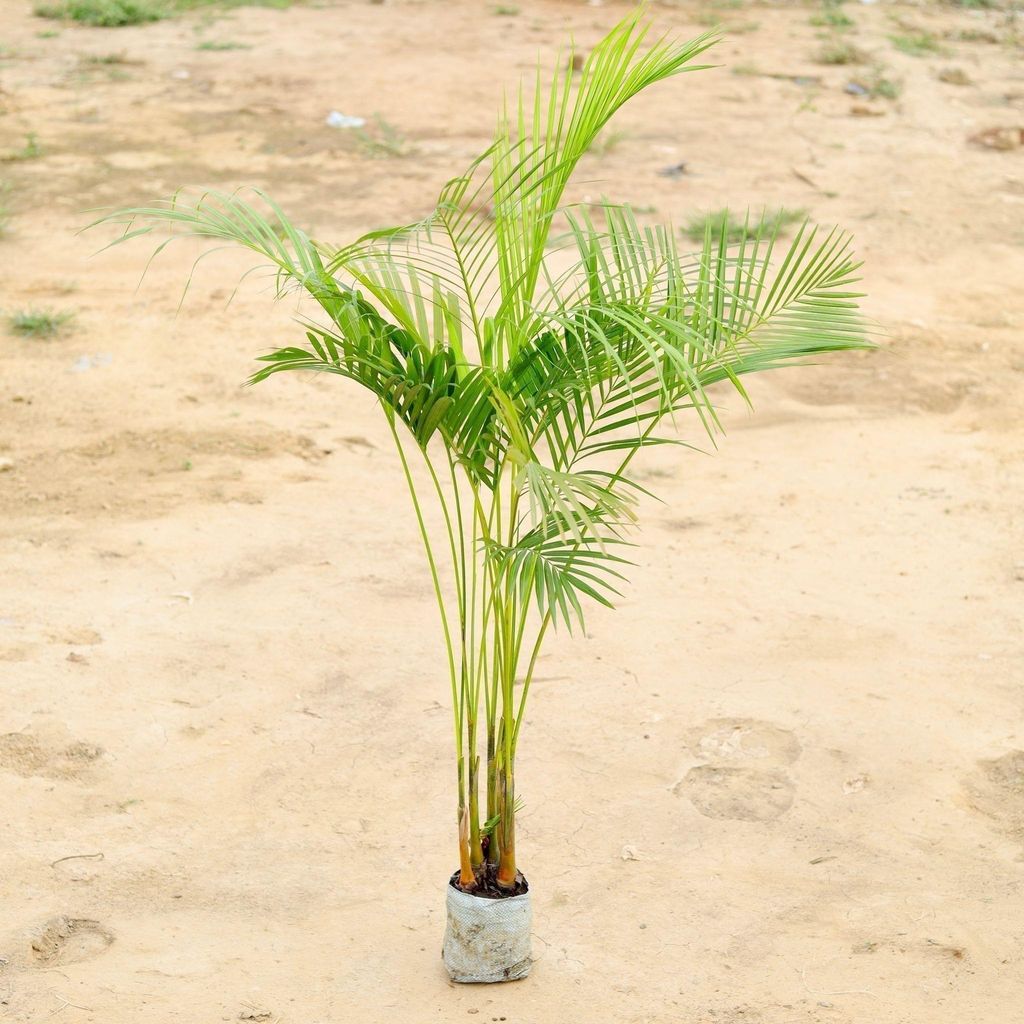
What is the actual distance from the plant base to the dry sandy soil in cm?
6

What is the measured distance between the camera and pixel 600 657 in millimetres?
4188

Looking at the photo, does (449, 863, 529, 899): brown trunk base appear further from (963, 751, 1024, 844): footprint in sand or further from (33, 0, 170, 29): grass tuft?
(33, 0, 170, 29): grass tuft

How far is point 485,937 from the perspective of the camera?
2809mm

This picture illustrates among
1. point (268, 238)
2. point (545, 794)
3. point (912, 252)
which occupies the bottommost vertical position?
point (545, 794)

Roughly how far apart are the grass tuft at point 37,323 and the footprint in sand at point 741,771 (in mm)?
3857

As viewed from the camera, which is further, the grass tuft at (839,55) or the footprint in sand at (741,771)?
the grass tuft at (839,55)

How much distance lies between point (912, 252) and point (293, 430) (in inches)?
145

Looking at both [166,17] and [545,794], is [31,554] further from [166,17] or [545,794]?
[166,17]

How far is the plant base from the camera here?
2793 millimetres

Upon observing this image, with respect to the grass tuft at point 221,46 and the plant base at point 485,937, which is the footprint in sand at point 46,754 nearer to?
the plant base at point 485,937

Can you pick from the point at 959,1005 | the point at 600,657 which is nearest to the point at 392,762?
the point at 600,657

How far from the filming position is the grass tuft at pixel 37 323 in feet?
20.3

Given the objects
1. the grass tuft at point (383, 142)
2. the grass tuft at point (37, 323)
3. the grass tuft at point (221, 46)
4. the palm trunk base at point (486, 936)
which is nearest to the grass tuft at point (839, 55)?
the grass tuft at point (383, 142)

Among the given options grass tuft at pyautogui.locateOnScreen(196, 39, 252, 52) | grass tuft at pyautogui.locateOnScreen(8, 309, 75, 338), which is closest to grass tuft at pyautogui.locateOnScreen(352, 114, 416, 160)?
grass tuft at pyautogui.locateOnScreen(196, 39, 252, 52)
